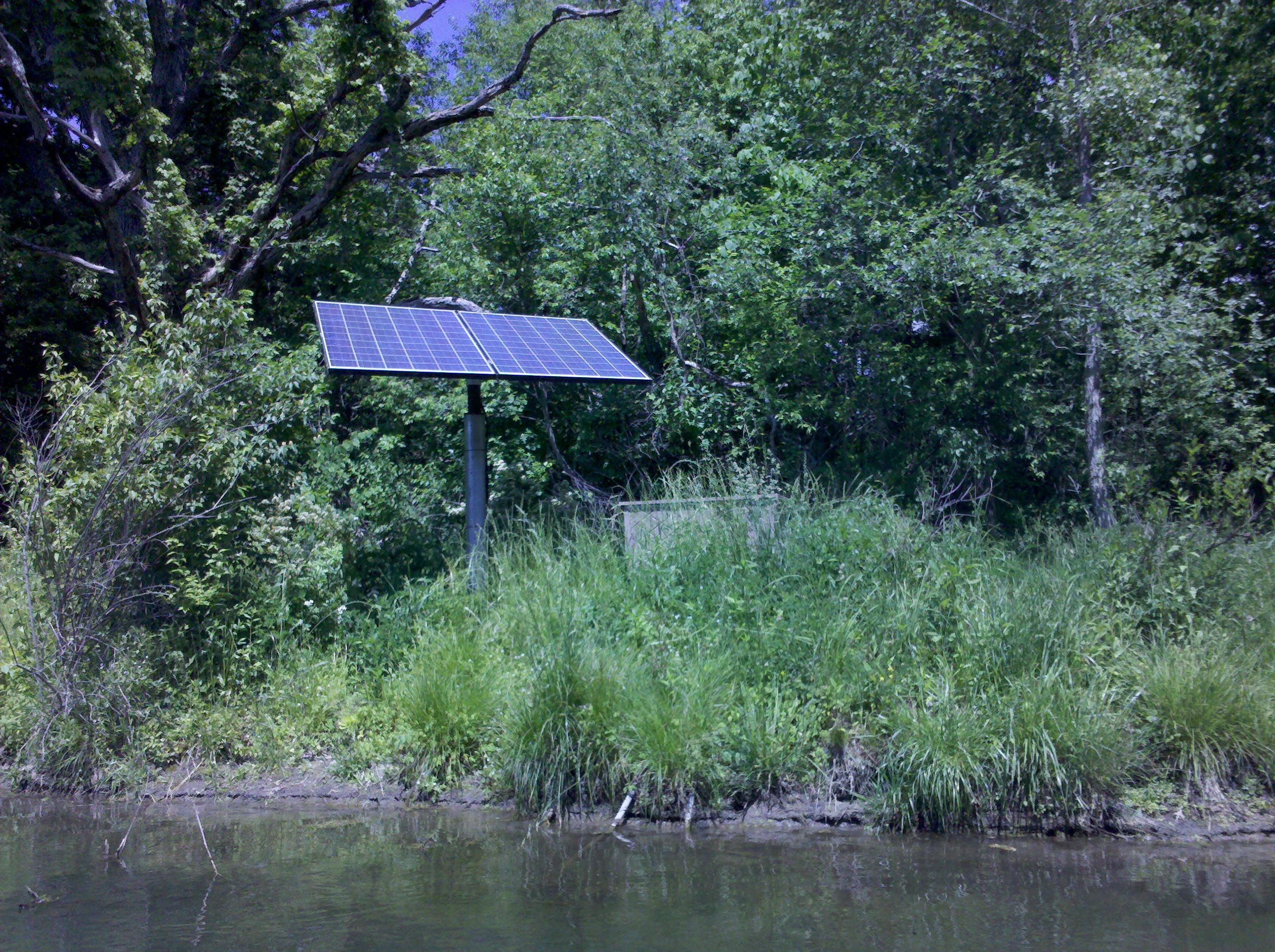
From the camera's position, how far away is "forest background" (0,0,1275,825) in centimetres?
723

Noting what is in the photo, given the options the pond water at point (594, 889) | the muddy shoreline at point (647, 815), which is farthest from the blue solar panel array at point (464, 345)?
the pond water at point (594, 889)

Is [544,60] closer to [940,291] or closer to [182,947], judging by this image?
[940,291]

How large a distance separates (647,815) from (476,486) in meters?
3.40

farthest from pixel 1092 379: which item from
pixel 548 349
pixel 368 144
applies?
pixel 368 144

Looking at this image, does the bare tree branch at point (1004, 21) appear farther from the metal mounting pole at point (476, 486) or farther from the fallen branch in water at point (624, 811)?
the fallen branch in water at point (624, 811)

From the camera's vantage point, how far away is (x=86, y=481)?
7.34 m

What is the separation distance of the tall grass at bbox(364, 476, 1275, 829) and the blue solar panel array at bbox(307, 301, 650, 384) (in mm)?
1756

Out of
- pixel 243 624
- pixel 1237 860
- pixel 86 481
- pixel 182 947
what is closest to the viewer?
pixel 182 947

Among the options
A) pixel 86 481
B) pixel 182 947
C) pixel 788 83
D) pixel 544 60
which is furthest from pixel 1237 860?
pixel 544 60

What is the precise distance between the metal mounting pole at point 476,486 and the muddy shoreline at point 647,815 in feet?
6.54

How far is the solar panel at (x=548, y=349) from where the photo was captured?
327 inches

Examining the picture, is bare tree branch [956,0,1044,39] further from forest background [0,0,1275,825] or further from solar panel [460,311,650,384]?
solar panel [460,311,650,384]

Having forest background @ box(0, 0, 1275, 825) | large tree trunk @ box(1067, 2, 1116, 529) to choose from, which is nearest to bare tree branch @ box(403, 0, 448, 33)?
forest background @ box(0, 0, 1275, 825)

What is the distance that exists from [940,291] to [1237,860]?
596 cm
